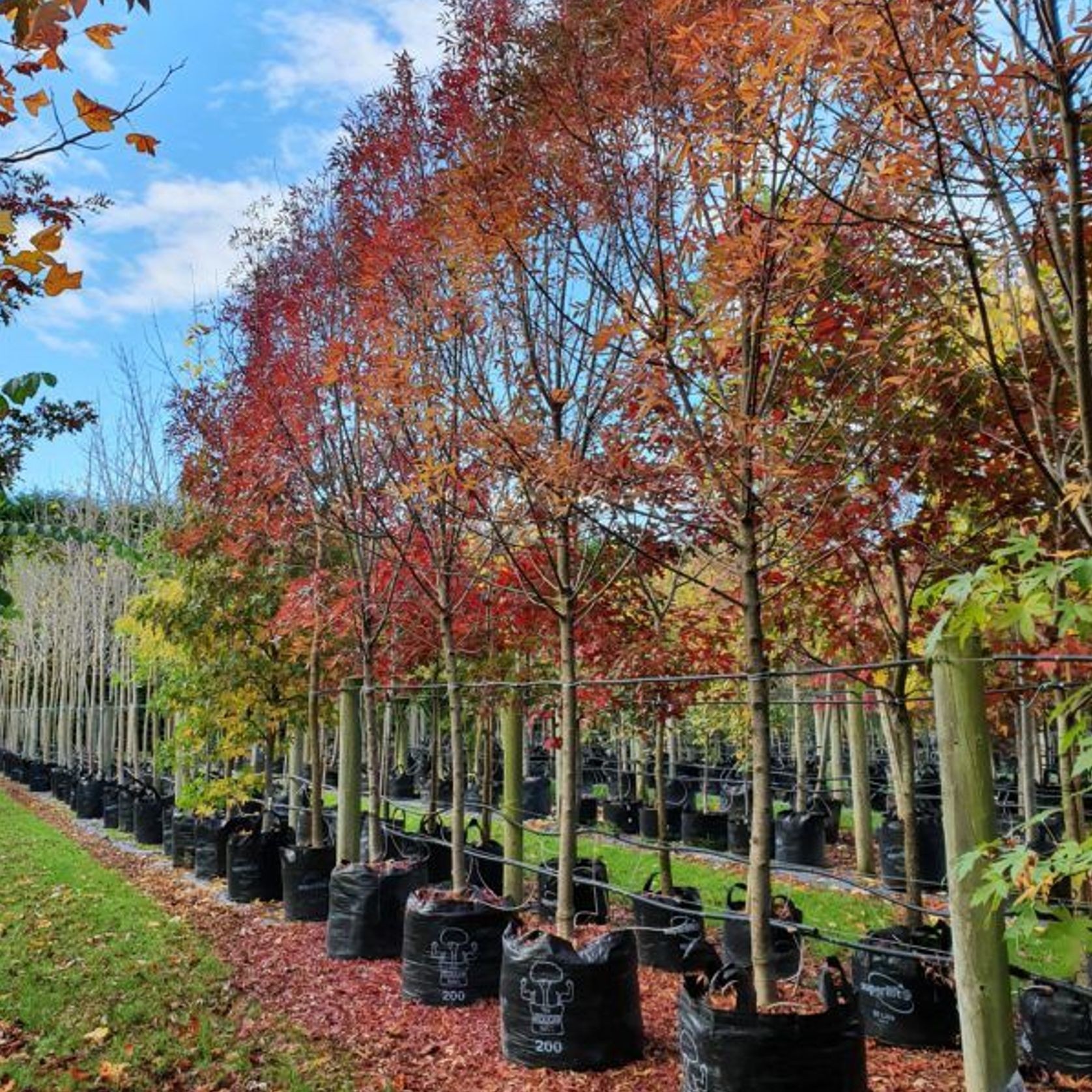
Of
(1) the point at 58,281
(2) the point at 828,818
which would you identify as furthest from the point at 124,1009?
(2) the point at 828,818

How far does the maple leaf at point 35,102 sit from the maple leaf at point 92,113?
0.15 metres

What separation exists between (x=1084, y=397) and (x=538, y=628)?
5.01 m

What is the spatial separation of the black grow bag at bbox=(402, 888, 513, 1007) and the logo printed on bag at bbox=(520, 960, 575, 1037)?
0.93 metres

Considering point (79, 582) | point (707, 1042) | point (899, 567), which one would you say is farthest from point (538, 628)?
point (79, 582)

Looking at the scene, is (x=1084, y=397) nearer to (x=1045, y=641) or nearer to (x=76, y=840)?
(x=1045, y=641)

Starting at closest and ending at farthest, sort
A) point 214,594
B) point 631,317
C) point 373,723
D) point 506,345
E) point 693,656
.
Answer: point 631,317 → point 506,345 → point 693,656 → point 373,723 → point 214,594

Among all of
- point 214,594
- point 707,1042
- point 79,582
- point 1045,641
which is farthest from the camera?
point 79,582

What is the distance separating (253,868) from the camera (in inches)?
299

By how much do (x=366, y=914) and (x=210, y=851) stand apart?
3.77 m

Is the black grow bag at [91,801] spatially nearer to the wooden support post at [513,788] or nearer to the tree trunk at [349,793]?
the tree trunk at [349,793]

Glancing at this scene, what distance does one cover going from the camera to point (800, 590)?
4996 mm

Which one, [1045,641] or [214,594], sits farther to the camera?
[214,594]

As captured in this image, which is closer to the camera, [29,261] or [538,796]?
[29,261]

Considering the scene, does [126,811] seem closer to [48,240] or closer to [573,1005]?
[573,1005]
